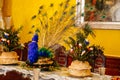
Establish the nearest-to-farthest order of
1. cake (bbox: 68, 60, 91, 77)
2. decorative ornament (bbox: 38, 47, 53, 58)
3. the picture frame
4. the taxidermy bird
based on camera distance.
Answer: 1. cake (bbox: 68, 60, 91, 77)
2. decorative ornament (bbox: 38, 47, 53, 58)
3. the picture frame
4. the taxidermy bird

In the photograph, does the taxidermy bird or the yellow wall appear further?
the taxidermy bird

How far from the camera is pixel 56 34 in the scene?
2.81m

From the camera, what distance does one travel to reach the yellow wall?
3619mm

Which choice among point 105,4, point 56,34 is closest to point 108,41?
point 105,4

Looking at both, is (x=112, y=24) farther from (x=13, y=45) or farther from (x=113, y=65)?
(x=13, y=45)

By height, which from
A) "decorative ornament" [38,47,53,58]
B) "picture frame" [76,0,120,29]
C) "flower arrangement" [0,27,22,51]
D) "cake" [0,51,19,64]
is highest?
"picture frame" [76,0,120,29]

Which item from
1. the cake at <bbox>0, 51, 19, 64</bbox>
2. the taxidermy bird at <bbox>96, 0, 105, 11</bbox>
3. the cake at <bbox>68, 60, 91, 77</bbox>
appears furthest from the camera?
the taxidermy bird at <bbox>96, 0, 105, 11</bbox>

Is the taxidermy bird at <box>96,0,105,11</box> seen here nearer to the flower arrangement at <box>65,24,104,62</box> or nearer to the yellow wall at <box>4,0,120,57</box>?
the yellow wall at <box>4,0,120,57</box>

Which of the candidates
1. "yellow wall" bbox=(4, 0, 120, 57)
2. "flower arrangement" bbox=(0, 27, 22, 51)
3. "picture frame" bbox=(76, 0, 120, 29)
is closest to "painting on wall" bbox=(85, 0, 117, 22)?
"picture frame" bbox=(76, 0, 120, 29)

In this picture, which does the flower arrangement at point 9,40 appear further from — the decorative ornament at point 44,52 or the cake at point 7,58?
the decorative ornament at point 44,52

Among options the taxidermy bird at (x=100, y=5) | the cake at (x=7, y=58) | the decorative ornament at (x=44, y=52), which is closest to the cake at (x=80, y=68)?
the decorative ornament at (x=44, y=52)

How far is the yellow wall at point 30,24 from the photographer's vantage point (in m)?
3.62

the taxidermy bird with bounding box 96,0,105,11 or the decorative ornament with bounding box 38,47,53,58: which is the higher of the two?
the taxidermy bird with bounding box 96,0,105,11

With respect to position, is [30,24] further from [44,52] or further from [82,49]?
[82,49]
